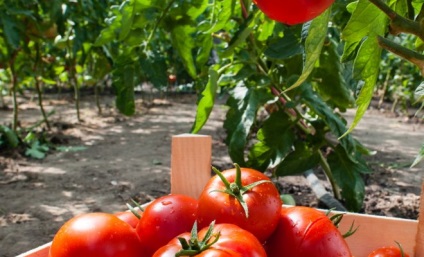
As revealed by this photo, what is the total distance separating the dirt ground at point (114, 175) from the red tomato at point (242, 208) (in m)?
1.56

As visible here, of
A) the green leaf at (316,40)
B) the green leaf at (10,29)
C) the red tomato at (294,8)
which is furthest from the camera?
the green leaf at (10,29)

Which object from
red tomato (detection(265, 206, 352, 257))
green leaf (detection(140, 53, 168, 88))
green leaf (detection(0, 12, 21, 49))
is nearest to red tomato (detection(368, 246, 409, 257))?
red tomato (detection(265, 206, 352, 257))

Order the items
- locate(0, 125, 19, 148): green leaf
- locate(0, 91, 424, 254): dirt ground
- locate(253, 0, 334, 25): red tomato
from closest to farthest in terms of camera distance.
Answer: locate(253, 0, 334, 25): red tomato
locate(0, 91, 424, 254): dirt ground
locate(0, 125, 19, 148): green leaf

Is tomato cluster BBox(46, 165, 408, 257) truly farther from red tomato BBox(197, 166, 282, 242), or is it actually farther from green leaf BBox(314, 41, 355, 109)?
green leaf BBox(314, 41, 355, 109)

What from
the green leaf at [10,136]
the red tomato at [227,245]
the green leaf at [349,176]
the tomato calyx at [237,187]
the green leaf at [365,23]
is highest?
the green leaf at [365,23]

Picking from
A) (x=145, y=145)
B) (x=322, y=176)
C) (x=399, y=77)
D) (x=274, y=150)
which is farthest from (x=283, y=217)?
(x=399, y=77)

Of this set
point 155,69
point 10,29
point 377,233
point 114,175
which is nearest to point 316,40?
point 377,233

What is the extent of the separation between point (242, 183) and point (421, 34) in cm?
40

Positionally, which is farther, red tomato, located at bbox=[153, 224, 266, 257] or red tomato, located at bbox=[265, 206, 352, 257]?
red tomato, located at bbox=[265, 206, 352, 257]

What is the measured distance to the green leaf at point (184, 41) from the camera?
180 cm

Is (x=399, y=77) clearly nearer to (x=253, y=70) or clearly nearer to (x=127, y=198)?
(x=127, y=198)

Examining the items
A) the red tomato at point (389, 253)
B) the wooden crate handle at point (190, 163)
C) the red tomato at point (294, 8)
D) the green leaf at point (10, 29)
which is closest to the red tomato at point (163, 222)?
the wooden crate handle at point (190, 163)

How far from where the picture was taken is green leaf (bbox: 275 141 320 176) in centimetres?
195

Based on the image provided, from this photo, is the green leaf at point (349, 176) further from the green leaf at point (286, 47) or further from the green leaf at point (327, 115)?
the green leaf at point (286, 47)
